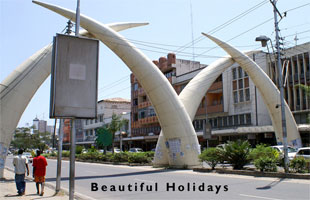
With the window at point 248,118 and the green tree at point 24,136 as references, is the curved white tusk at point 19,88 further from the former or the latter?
the green tree at point 24,136

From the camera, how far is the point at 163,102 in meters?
24.3

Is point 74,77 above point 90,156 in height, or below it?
above

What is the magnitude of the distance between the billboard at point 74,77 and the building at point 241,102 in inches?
A: 1023

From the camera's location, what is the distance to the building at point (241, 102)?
3794 centimetres

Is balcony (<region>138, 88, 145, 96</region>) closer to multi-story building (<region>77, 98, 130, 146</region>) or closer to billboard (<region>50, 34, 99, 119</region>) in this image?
multi-story building (<region>77, 98, 130, 146</region>)

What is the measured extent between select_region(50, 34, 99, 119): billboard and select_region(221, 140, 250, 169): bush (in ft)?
50.3

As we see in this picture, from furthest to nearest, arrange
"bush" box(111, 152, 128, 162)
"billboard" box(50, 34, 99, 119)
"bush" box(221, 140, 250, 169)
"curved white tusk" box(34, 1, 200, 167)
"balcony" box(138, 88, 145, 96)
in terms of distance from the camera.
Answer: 1. "balcony" box(138, 88, 145, 96)
2. "bush" box(111, 152, 128, 162)
3. "curved white tusk" box(34, 1, 200, 167)
4. "bush" box(221, 140, 250, 169)
5. "billboard" box(50, 34, 99, 119)

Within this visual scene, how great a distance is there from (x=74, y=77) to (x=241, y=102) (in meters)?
40.2

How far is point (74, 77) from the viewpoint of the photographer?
21.7 ft

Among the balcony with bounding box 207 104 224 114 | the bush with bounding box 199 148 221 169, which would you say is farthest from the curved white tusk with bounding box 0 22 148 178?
the balcony with bounding box 207 104 224 114

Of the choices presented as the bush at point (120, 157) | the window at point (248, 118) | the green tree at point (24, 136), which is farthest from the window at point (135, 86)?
the bush at point (120, 157)

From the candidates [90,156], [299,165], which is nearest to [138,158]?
[90,156]

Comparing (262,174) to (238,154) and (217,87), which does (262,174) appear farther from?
(217,87)

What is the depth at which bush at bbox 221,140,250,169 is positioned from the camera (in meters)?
20.3
